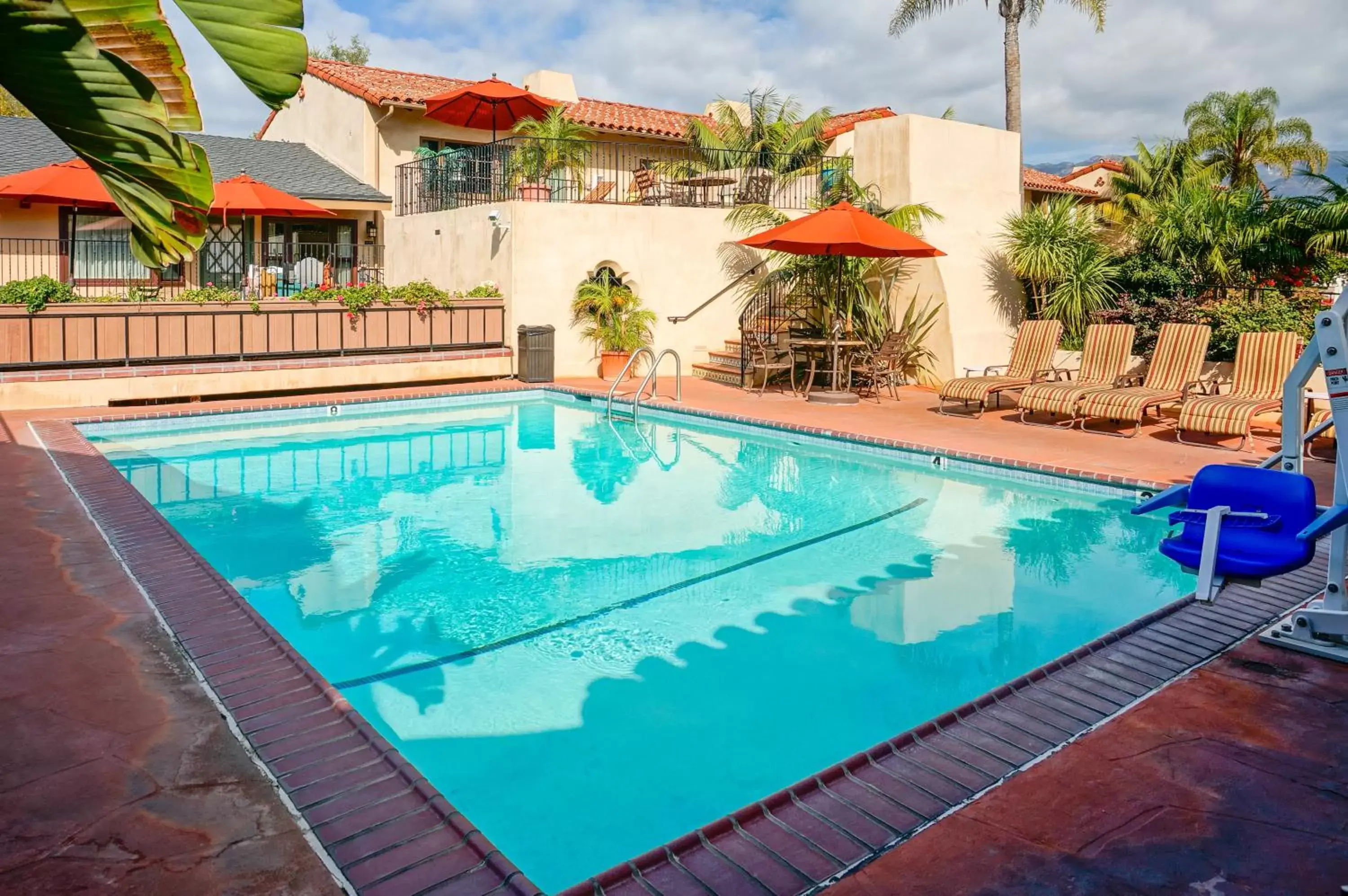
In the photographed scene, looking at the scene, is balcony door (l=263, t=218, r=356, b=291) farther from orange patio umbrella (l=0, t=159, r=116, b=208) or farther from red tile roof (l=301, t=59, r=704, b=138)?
orange patio umbrella (l=0, t=159, r=116, b=208)

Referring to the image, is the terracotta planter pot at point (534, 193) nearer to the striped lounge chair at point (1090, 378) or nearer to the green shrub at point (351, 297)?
the green shrub at point (351, 297)

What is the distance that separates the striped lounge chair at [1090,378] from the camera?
12273 mm

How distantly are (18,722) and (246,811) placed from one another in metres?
1.31

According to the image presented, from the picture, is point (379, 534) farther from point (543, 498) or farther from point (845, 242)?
point (845, 242)

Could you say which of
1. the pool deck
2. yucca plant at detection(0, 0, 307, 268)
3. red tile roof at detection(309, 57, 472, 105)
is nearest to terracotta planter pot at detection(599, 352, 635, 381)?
red tile roof at detection(309, 57, 472, 105)

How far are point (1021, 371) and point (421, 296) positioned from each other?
9013mm

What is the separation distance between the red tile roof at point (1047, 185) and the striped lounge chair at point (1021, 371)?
20481mm

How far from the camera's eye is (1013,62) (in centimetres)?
2286

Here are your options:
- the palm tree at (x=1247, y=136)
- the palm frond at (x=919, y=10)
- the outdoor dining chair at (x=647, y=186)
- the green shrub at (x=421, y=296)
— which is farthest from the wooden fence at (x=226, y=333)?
the palm tree at (x=1247, y=136)

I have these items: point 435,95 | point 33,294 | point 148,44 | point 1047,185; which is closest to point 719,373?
point 33,294

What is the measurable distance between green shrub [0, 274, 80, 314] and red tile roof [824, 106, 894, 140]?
20.1 meters

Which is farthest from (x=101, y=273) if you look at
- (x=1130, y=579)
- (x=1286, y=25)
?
(x=1286, y=25)

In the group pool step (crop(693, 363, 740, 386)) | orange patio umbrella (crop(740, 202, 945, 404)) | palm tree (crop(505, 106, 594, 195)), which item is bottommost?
Result: pool step (crop(693, 363, 740, 386))

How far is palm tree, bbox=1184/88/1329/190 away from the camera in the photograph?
3431 cm
